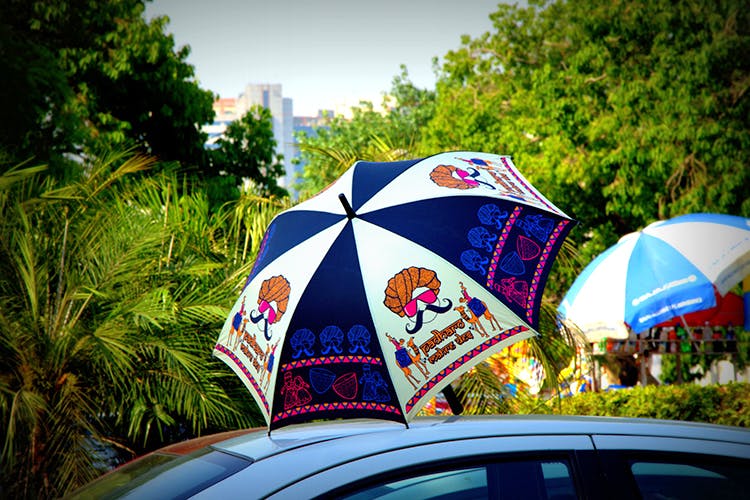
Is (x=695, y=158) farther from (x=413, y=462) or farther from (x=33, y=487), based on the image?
(x=413, y=462)

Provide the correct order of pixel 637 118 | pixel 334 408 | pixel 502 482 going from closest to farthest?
pixel 502 482 < pixel 334 408 < pixel 637 118

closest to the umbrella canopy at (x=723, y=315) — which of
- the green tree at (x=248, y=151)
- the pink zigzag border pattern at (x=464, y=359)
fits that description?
the pink zigzag border pattern at (x=464, y=359)

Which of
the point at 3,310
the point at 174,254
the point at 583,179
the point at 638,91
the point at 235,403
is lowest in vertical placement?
the point at 235,403

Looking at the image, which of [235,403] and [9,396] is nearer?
[9,396]

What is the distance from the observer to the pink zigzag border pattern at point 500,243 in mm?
3883

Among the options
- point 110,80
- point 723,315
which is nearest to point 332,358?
point 723,315

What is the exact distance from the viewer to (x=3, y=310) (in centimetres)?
610

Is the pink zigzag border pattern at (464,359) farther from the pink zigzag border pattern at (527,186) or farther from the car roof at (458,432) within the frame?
the car roof at (458,432)

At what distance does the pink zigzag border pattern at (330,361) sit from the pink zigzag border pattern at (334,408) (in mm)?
172

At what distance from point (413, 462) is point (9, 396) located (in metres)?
4.43

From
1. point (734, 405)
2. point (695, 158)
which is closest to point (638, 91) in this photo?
point (695, 158)

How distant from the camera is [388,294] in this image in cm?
369

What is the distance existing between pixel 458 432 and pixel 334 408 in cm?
131

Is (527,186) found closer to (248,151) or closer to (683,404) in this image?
(683,404)
